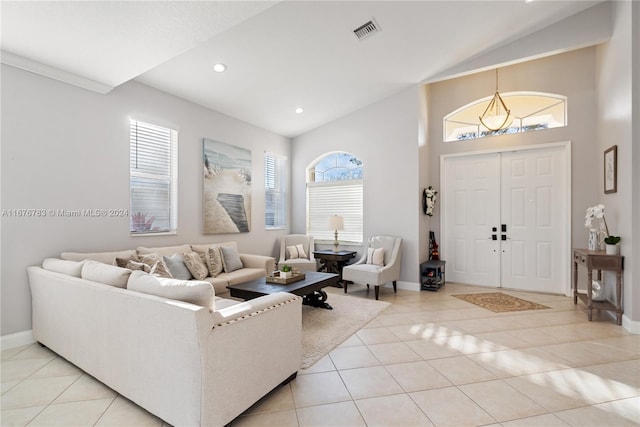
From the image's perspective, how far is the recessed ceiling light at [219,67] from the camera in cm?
390

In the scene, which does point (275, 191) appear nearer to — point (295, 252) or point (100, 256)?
point (295, 252)

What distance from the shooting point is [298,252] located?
583 centimetres

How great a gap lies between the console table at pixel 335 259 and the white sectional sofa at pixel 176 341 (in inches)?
127

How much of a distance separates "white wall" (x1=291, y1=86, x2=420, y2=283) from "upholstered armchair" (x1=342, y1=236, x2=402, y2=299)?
0.76 feet

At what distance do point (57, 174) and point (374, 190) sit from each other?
4460 mm

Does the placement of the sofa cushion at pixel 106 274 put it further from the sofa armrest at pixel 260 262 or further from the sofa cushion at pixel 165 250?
the sofa armrest at pixel 260 262

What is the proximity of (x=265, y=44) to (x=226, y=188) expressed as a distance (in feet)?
7.81

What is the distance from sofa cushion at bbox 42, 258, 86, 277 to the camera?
2600 mm

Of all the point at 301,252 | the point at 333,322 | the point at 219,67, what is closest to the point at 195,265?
the point at 333,322

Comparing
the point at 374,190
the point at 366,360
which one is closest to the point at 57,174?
the point at 366,360

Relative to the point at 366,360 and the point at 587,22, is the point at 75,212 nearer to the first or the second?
the point at 366,360

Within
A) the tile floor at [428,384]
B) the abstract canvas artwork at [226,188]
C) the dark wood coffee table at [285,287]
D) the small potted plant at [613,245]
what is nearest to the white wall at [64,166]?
the abstract canvas artwork at [226,188]

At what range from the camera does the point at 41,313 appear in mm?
2896

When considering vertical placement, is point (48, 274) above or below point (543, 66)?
below
